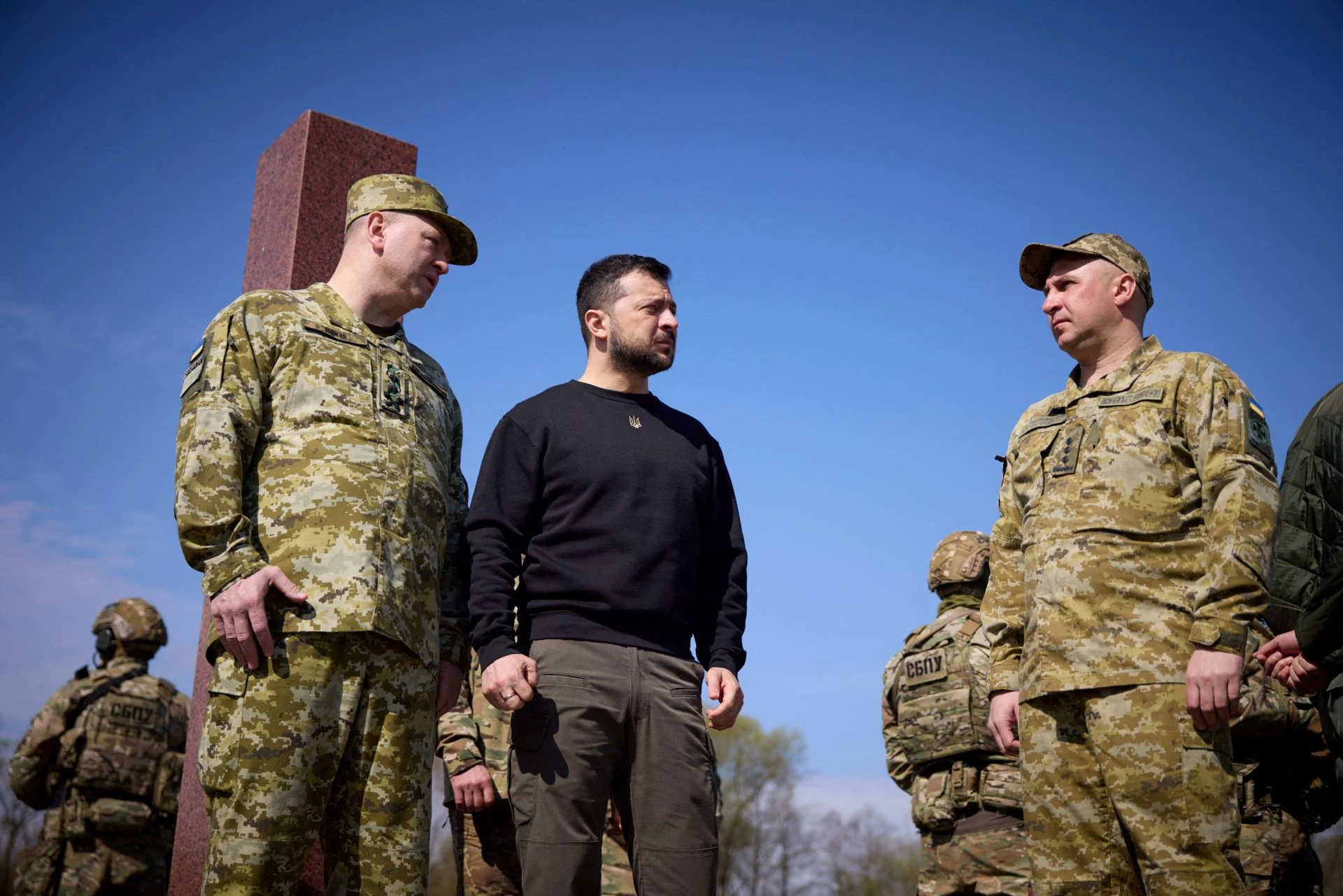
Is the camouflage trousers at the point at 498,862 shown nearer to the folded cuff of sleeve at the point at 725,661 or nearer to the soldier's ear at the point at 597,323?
the folded cuff of sleeve at the point at 725,661

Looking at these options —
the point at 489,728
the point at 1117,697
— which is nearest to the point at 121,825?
the point at 489,728

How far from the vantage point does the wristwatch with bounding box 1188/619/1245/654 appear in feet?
12.3

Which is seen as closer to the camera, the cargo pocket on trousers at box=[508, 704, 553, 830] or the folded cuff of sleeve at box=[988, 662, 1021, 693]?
the cargo pocket on trousers at box=[508, 704, 553, 830]

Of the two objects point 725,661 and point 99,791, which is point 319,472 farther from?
point 99,791

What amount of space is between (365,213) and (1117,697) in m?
3.11

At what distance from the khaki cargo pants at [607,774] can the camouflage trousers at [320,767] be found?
1.13ft

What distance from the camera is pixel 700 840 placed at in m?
3.65

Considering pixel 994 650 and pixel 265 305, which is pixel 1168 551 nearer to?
pixel 994 650

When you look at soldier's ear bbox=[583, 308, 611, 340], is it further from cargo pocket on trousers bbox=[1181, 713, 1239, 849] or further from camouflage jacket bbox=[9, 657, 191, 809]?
camouflage jacket bbox=[9, 657, 191, 809]

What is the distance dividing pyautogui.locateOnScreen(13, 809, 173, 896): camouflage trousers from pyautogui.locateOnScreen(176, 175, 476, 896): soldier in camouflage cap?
20.3 feet

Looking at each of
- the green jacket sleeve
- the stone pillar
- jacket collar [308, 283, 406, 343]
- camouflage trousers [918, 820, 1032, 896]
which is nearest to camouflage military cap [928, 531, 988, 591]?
camouflage trousers [918, 820, 1032, 896]

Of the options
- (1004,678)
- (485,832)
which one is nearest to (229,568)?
(485,832)

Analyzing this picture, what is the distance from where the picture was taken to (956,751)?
696cm

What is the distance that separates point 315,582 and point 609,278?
1696 mm
